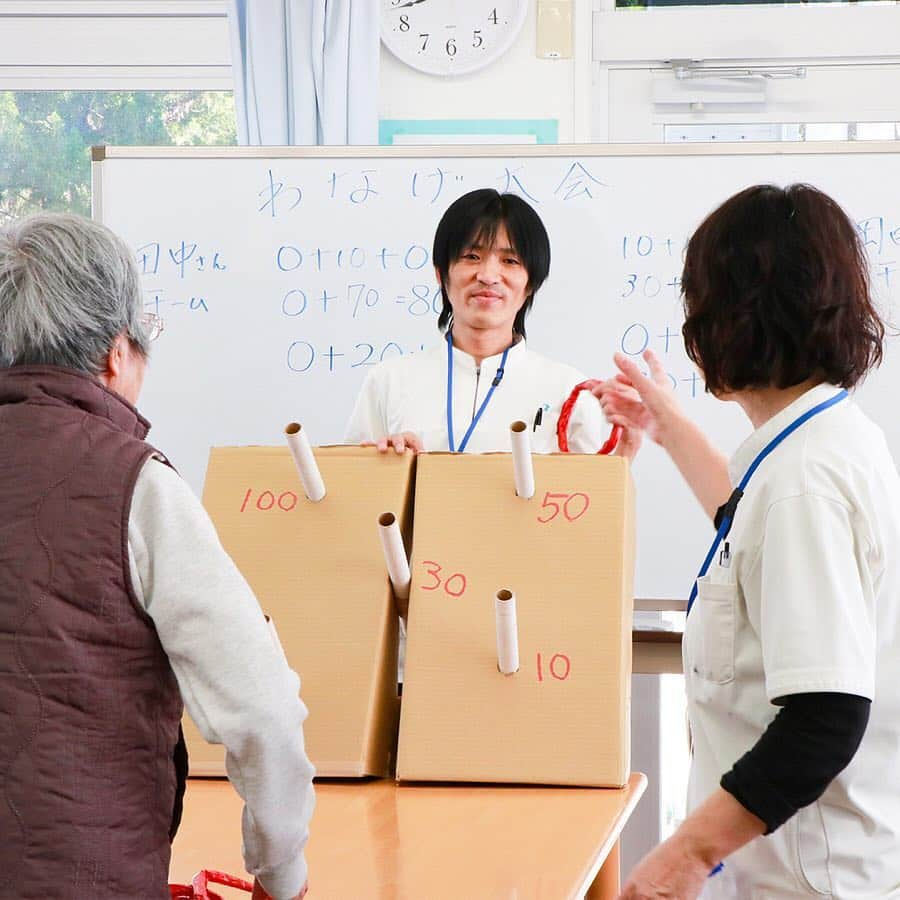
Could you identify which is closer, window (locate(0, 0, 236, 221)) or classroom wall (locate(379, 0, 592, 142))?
classroom wall (locate(379, 0, 592, 142))

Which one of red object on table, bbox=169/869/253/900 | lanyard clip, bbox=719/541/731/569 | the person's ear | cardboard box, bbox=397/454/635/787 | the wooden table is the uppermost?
the person's ear

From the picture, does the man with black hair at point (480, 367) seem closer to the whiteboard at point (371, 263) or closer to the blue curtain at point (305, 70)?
the whiteboard at point (371, 263)

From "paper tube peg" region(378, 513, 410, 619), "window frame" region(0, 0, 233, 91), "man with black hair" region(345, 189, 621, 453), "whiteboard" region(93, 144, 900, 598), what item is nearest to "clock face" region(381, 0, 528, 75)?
"window frame" region(0, 0, 233, 91)

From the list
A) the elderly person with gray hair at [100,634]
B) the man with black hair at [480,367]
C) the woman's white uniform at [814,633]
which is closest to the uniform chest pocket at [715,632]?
the woman's white uniform at [814,633]

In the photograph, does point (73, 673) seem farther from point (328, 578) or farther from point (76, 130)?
point (76, 130)

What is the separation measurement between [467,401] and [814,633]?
124 cm

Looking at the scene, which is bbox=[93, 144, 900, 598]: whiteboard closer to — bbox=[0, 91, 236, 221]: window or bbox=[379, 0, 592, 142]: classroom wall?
bbox=[379, 0, 592, 142]: classroom wall

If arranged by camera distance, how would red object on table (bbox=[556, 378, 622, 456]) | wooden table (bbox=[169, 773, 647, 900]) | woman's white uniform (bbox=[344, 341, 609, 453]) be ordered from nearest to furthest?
A: wooden table (bbox=[169, 773, 647, 900]) < red object on table (bbox=[556, 378, 622, 456]) < woman's white uniform (bbox=[344, 341, 609, 453])

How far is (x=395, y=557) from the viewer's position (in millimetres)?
1534

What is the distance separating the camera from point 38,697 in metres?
0.97

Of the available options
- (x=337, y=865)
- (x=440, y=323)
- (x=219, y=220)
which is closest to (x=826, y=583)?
(x=337, y=865)

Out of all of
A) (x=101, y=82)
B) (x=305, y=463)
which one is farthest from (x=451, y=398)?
(x=101, y=82)

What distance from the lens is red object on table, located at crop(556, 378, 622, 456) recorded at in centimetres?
175

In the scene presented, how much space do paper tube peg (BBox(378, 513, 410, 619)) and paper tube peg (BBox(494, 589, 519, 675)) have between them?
0.12 metres
